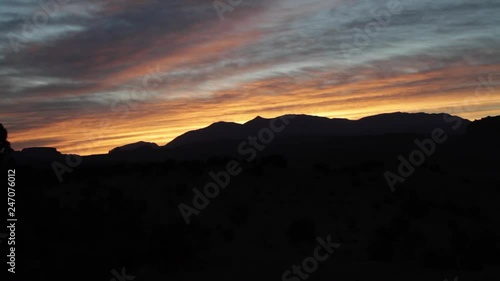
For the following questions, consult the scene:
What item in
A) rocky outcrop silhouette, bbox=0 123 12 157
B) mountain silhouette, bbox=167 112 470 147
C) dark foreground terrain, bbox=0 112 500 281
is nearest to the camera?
rocky outcrop silhouette, bbox=0 123 12 157

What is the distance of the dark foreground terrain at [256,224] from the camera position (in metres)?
15.3

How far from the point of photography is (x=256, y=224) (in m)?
22.6

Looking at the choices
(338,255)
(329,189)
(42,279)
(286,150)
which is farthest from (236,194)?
(286,150)

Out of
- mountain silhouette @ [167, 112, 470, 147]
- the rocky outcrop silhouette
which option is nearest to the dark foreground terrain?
the rocky outcrop silhouette

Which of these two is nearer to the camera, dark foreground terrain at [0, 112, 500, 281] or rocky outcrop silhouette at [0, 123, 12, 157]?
rocky outcrop silhouette at [0, 123, 12, 157]

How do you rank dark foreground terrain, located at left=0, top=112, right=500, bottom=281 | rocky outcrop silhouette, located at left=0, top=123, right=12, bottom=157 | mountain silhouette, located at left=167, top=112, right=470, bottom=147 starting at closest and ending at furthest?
rocky outcrop silhouette, located at left=0, top=123, right=12, bottom=157, dark foreground terrain, located at left=0, top=112, right=500, bottom=281, mountain silhouette, located at left=167, top=112, right=470, bottom=147

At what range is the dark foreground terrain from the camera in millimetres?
15297

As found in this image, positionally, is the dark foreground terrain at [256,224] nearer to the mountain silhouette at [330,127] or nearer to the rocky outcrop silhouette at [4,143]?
the rocky outcrop silhouette at [4,143]

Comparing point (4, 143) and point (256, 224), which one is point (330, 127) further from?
point (4, 143)

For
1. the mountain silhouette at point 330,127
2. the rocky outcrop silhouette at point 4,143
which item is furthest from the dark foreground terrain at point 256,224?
the mountain silhouette at point 330,127

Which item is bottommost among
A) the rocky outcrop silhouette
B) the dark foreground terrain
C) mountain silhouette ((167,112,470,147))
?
the dark foreground terrain

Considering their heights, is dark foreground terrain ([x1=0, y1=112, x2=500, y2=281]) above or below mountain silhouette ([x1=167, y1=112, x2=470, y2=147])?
below

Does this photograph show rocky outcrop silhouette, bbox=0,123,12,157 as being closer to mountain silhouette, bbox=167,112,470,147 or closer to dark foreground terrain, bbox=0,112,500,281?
dark foreground terrain, bbox=0,112,500,281

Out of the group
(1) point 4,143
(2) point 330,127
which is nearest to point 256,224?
(1) point 4,143
